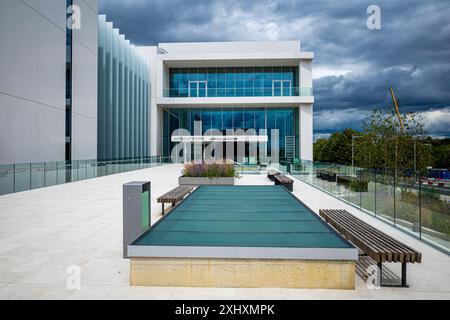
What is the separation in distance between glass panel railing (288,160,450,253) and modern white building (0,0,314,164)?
15345 millimetres

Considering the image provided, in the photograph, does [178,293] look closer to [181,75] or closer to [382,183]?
[382,183]

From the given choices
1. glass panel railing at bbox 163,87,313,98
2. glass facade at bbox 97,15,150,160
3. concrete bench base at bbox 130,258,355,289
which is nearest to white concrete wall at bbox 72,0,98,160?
glass facade at bbox 97,15,150,160

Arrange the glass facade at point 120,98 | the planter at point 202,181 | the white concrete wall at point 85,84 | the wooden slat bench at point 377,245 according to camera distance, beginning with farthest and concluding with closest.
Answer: the glass facade at point 120,98, the white concrete wall at point 85,84, the planter at point 202,181, the wooden slat bench at point 377,245

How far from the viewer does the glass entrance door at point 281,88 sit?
37969 mm

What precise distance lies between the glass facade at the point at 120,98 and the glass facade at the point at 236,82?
15.3 feet

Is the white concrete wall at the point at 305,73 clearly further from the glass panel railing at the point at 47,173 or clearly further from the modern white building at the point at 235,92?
the glass panel railing at the point at 47,173

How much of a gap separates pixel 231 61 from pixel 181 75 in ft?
22.7

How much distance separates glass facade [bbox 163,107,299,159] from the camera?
39.2 meters

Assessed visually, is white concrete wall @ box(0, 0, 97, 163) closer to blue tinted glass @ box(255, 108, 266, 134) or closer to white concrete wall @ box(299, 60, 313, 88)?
blue tinted glass @ box(255, 108, 266, 134)

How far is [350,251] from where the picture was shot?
13.9ft

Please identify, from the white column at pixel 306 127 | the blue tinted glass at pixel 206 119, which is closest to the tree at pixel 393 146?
the white column at pixel 306 127

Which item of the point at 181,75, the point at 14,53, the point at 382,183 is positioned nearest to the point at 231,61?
the point at 181,75

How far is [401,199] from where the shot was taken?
792 cm
